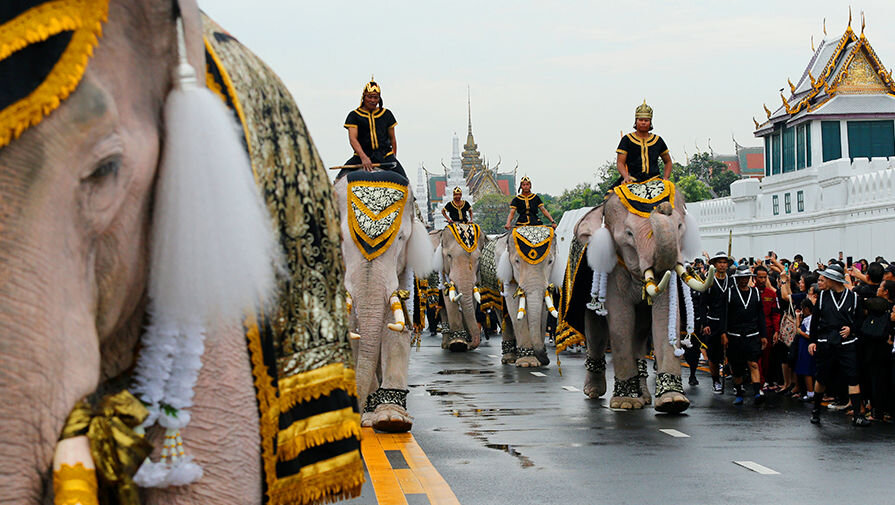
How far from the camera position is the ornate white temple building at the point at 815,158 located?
31.7m

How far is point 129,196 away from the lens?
2041 millimetres

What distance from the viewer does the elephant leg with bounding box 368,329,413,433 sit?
10.0 m

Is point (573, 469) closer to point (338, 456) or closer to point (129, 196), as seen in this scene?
point (338, 456)

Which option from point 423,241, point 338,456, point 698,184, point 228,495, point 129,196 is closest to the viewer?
point 129,196

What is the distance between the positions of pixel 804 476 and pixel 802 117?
34481 mm

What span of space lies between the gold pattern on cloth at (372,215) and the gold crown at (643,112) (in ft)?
13.7

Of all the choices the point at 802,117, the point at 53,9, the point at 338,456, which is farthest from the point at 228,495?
the point at 802,117

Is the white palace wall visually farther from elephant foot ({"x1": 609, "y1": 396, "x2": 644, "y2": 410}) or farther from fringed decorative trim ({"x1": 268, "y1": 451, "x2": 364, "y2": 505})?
fringed decorative trim ({"x1": 268, "y1": 451, "x2": 364, "y2": 505})

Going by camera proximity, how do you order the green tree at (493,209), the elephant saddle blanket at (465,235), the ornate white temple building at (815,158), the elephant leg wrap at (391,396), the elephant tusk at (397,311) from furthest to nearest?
the green tree at (493,209)
the ornate white temple building at (815,158)
the elephant saddle blanket at (465,235)
the elephant leg wrap at (391,396)
the elephant tusk at (397,311)

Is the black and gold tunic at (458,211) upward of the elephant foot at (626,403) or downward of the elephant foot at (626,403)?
upward

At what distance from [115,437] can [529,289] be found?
1764 cm

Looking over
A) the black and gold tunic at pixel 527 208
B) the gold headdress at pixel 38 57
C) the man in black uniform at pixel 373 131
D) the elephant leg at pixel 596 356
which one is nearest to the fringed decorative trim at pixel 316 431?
the gold headdress at pixel 38 57

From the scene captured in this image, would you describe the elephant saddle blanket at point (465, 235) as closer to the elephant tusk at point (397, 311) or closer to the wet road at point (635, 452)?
the wet road at point (635, 452)

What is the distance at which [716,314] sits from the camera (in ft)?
49.9
